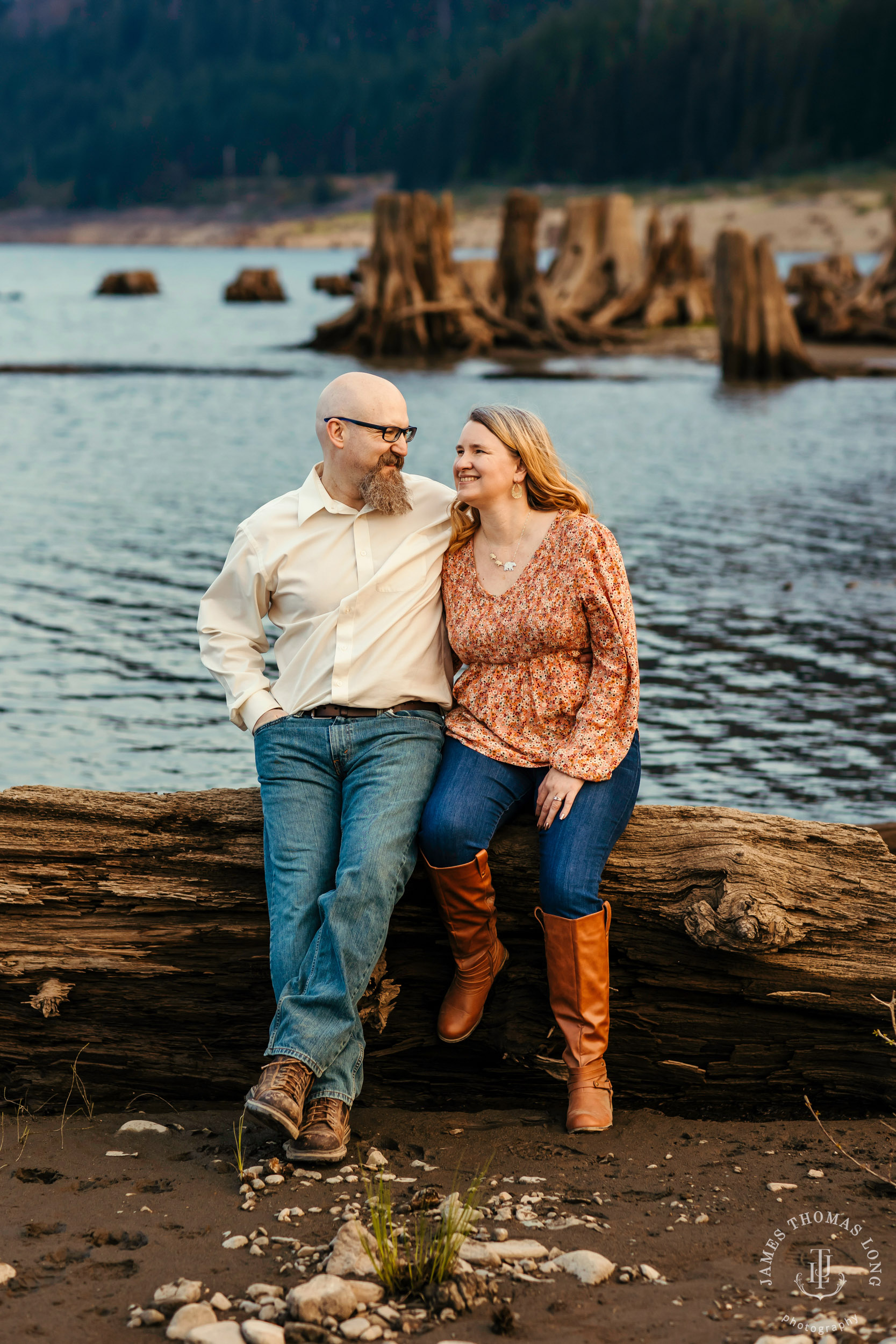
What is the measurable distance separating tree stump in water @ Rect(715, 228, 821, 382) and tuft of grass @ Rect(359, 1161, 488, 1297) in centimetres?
2447

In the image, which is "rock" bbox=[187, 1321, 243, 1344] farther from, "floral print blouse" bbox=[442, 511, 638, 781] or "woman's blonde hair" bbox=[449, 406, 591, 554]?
"woman's blonde hair" bbox=[449, 406, 591, 554]

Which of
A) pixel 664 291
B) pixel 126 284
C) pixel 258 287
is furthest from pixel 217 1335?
pixel 126 284

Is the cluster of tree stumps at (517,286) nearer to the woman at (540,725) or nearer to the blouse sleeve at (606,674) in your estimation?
the woman at (540,725)

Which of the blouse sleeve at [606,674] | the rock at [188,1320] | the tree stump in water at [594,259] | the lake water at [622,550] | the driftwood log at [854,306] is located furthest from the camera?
the tree stump in water at [594,259]

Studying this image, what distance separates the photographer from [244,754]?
8.58 meters

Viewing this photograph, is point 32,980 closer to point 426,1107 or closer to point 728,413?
point 426,1107

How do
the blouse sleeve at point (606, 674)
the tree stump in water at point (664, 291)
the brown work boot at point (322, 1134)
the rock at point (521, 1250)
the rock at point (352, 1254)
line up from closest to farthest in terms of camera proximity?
1. the rock at point (352, 1254)
2. the rock at point (521, 1250)
3. the brown work boot at point (322, 1134)
4. the blouse sleeve at point (606, 674)
5. the tree stump in water at point (664, 291)

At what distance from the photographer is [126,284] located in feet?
221

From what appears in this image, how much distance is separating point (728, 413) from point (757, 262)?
13.1 feet

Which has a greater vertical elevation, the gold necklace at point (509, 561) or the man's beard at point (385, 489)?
the man's beard at point (385, 489)

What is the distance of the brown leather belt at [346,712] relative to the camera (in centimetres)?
444

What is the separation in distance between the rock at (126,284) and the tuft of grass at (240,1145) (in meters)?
67.2

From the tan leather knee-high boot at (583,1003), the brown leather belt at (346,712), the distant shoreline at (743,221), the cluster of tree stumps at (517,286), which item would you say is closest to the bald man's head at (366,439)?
the brown leather belt at (346,712)

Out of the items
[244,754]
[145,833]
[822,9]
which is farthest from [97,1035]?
[822,9]
